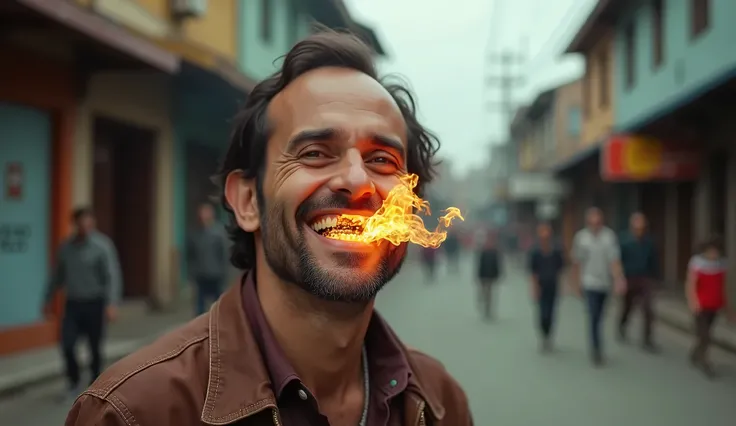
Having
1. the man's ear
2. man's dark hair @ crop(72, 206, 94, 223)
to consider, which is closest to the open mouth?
the man's ear

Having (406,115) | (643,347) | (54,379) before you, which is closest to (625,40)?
(643,347)

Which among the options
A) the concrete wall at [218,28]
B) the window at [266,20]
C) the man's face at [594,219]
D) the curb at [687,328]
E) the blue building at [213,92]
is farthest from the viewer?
the window at [266,20]

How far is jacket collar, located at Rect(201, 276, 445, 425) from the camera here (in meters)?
1.69

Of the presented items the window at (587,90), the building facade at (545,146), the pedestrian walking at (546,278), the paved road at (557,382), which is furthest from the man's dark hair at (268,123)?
the building facade at (545,146)

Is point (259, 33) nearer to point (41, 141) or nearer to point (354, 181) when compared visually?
point (41, 141)

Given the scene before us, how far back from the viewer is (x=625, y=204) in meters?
21.2

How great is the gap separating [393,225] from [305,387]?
17.8 inches

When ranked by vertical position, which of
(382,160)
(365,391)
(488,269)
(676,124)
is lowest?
(488,269)

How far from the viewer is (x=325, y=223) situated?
181cm

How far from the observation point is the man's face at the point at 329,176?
5.86ft

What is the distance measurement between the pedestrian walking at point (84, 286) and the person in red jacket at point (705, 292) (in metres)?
6.81

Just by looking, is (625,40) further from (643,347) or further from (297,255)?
(297,255)

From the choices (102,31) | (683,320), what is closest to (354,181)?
(102,31)

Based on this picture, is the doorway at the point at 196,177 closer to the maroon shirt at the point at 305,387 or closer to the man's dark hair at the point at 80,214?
the man's dark hair at the point at 80,214
